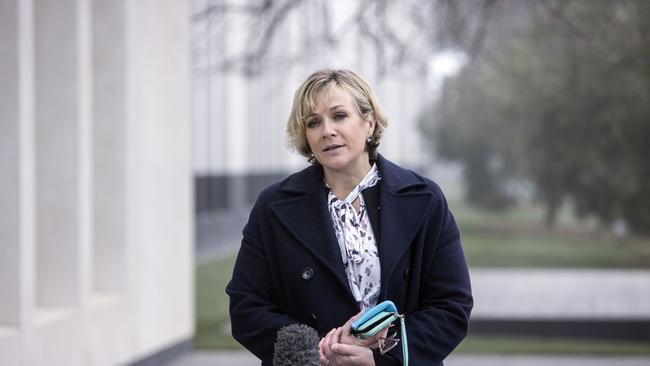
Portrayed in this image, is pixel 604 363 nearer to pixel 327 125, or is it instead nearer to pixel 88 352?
pixel 88 352

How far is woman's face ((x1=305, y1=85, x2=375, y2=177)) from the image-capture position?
2.51 metres

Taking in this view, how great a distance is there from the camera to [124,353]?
6371 millimetres

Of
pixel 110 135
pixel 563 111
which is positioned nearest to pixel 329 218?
pixel 110 135

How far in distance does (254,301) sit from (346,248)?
0.28 meters

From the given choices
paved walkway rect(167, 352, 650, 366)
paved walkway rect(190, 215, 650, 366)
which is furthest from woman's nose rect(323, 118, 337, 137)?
paved walkway rect(167, 352, 650, 366)

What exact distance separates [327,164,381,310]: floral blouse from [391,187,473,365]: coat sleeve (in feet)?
0.41

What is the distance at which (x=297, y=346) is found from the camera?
7.86ft

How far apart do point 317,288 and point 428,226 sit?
33 centimetres

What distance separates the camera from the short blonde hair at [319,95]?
2529 millimetres

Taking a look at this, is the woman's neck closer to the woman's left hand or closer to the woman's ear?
the woman's ear

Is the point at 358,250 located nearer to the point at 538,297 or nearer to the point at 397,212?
the point at 397,212

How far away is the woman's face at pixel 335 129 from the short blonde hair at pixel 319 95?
13 mm

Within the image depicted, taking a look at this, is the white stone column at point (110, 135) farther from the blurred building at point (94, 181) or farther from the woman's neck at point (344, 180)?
the woman's neck at point (344, 180)

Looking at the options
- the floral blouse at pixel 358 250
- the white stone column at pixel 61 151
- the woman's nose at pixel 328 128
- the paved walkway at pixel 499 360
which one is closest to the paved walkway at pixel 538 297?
the paved walkway at pixel 499 360
